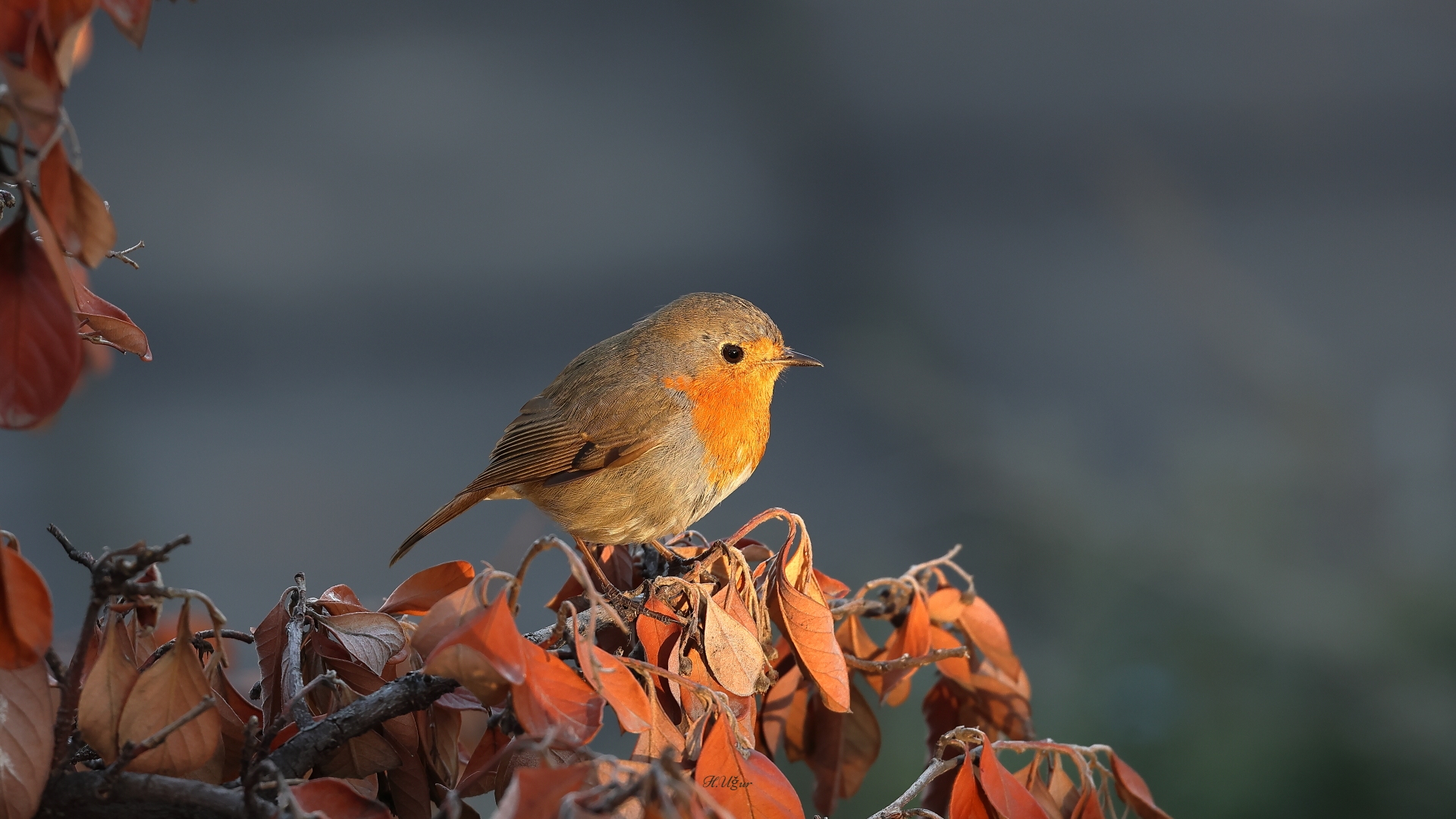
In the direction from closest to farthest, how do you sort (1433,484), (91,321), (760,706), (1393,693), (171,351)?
(91,321), (760,706), (1393,693), (1433,484), (171,351)

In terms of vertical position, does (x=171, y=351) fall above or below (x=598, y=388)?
below

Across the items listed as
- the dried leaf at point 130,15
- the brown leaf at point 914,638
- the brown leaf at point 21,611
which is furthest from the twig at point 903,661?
the dried leaf at point 130,15

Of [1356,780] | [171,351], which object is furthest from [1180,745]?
[171,351]

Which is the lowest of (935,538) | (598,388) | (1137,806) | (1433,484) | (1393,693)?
(935,538)

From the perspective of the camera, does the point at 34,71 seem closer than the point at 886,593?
Yes

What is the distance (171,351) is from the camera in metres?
5.01

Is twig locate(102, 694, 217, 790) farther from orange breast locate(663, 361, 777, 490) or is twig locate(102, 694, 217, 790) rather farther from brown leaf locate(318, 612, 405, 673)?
orange breast locate(663, 361, 777, 490)

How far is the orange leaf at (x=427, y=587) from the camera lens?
1.10 meters

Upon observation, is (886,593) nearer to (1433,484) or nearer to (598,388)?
(598,388)

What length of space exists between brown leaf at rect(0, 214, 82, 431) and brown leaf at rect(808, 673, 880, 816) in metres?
0.88

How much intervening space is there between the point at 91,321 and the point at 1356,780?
2127 mm

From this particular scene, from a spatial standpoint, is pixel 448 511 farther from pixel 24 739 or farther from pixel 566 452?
pixel 24 739

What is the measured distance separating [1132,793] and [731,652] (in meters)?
0.43

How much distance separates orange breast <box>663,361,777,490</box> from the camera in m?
1.80
